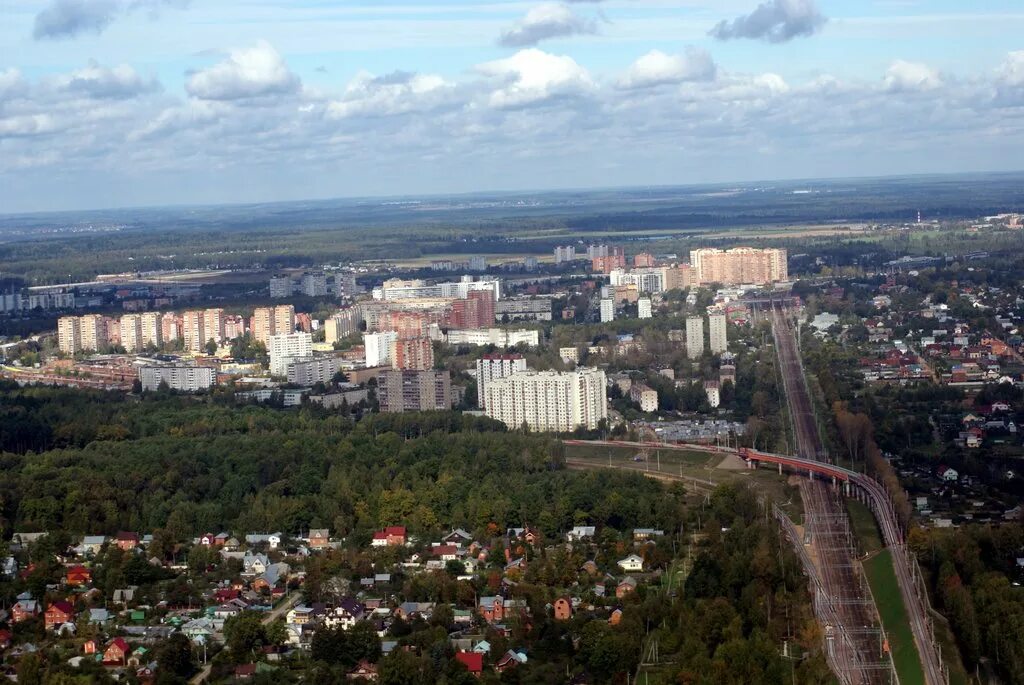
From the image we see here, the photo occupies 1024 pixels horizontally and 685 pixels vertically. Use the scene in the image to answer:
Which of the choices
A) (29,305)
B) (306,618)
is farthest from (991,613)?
(29,305)

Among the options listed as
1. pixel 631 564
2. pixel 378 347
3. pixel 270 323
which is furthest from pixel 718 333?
pixel 631 564

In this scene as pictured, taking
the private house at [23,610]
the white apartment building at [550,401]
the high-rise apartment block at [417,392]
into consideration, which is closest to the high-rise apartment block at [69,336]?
the high-rise apartment block at [417,392]

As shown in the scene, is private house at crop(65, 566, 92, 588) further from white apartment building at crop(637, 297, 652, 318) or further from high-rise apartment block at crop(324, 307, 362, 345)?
white apartment building at crop(637, 297, 652, 318)

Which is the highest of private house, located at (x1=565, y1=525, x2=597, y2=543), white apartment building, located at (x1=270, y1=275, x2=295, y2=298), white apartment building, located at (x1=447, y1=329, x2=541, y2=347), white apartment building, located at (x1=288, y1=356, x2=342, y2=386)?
white apartment building, located at (x1=270, y1=275, x2=295, y2=298)

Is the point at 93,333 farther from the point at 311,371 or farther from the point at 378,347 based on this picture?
the point at 311,371

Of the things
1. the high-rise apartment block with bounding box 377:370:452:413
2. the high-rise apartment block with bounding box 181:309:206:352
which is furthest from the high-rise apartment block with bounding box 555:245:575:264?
the high-rise apartment block with bounding box 377:370:452:413
